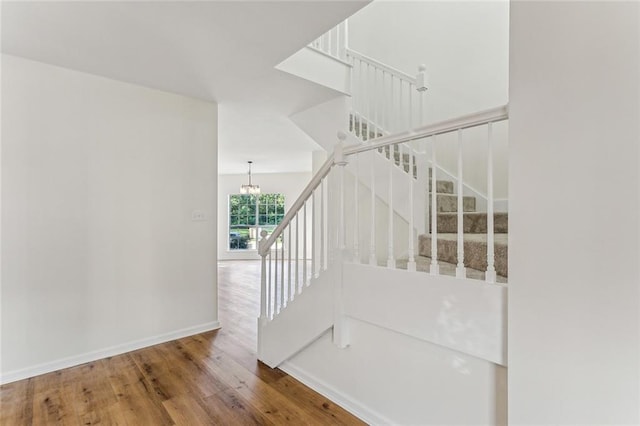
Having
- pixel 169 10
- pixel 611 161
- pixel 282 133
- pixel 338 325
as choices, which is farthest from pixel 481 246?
pixel 282 133

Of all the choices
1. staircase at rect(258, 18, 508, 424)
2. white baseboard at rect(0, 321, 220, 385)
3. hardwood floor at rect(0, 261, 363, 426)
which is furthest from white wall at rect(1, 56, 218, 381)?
staircase at rect(258, 18, 508, 424)

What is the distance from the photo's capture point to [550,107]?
1052 mm

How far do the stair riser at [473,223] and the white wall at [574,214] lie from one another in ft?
3.65

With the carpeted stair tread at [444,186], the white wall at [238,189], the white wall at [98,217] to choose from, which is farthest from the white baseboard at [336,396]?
the white wall at [238,189]

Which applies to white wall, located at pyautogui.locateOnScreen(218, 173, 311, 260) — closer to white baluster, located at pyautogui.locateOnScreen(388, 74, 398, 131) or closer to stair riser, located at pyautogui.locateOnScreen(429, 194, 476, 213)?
white baluster, located at pyautogui.locateOnScreen(388, 74, 398, 131)

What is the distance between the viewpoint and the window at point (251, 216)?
8.84m

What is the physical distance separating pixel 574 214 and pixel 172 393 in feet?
8.01

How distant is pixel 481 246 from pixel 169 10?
2.13 m

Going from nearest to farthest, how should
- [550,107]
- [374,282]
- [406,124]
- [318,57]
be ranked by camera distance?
1. [550,107]
2. [374,282]
3. [318,57]
4. [406,124]

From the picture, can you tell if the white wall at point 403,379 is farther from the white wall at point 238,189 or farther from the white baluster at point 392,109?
the white wall at point 238,189

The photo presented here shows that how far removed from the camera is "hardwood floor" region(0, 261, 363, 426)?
73.6 inches

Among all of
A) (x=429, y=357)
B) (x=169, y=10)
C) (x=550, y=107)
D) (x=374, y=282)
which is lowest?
(x=429, y=357)

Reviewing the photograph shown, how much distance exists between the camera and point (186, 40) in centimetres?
209

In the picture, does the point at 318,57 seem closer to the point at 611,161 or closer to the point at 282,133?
the point at 282,133
